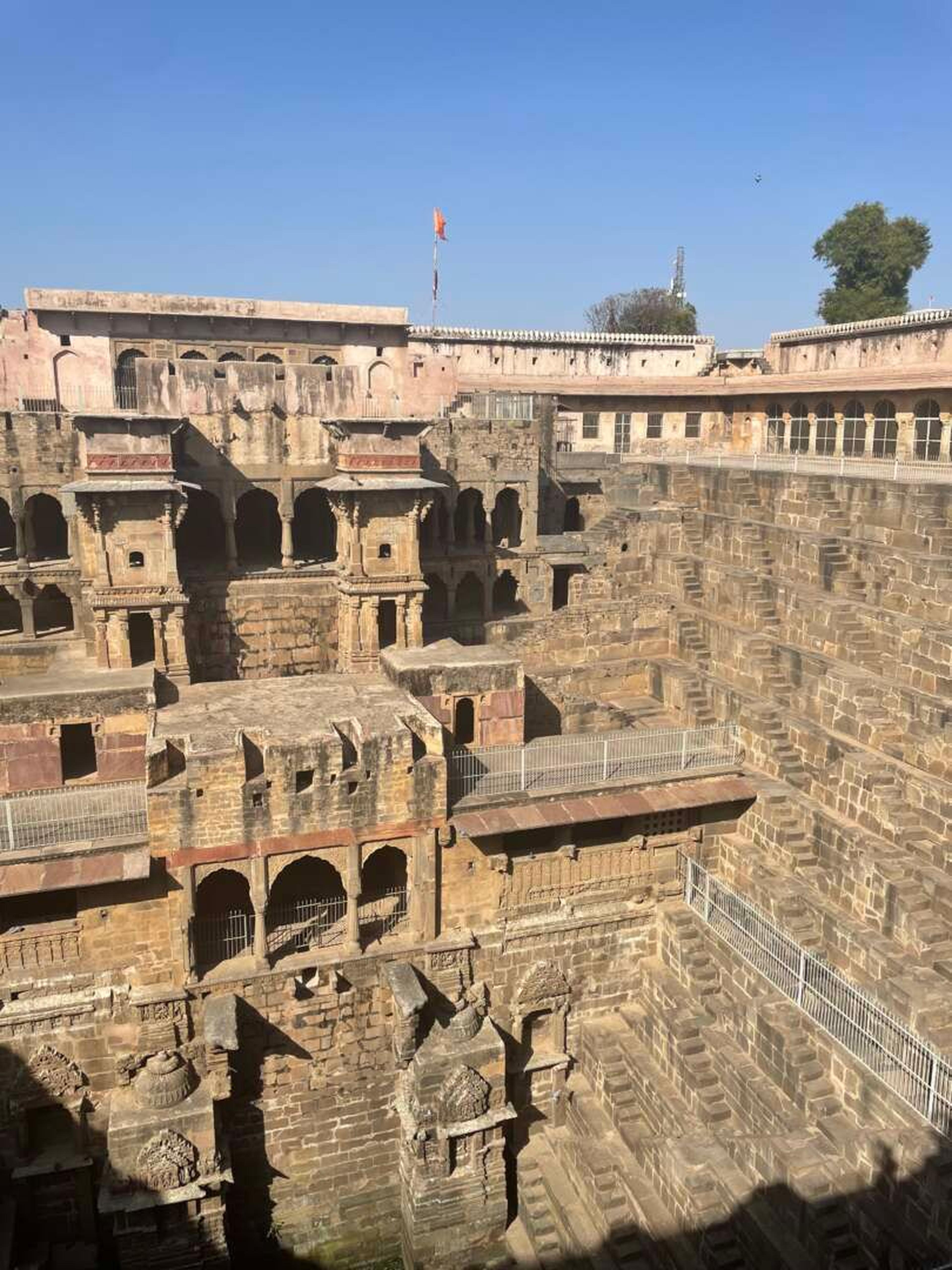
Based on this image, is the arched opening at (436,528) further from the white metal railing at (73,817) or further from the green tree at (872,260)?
the green tree at (872,260)

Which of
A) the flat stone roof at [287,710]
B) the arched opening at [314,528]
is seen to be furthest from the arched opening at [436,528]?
the flat stone roof at [287,710]

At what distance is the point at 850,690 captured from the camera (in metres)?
19.6

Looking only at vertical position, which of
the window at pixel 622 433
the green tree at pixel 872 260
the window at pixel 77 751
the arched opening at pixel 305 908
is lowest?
the arched opening at pixel 305 908

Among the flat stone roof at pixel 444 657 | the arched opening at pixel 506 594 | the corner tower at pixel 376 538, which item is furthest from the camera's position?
the arched opening at pixel 506 594

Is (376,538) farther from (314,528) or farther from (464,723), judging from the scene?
(314,528)

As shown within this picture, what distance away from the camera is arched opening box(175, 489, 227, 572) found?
26.5 metres

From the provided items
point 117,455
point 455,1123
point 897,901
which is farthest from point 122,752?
point 897,901

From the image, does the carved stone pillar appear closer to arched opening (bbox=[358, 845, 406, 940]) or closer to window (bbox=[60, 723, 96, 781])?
window (bbox=[60, 723, 96, 781])

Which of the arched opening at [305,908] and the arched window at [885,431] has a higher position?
the arched window at [885,431]

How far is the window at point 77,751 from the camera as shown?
63.2ft

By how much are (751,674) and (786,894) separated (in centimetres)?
613

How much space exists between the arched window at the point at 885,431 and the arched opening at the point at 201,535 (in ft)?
71.0

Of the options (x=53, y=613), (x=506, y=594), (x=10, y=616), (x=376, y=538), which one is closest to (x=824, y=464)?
(x=506, y=594)

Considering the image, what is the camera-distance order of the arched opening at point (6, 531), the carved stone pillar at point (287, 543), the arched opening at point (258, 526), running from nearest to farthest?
the carved stone pillar at point (287, 543) → the arched opening at point (6, 531) → the arched opening at point (258, 526)
